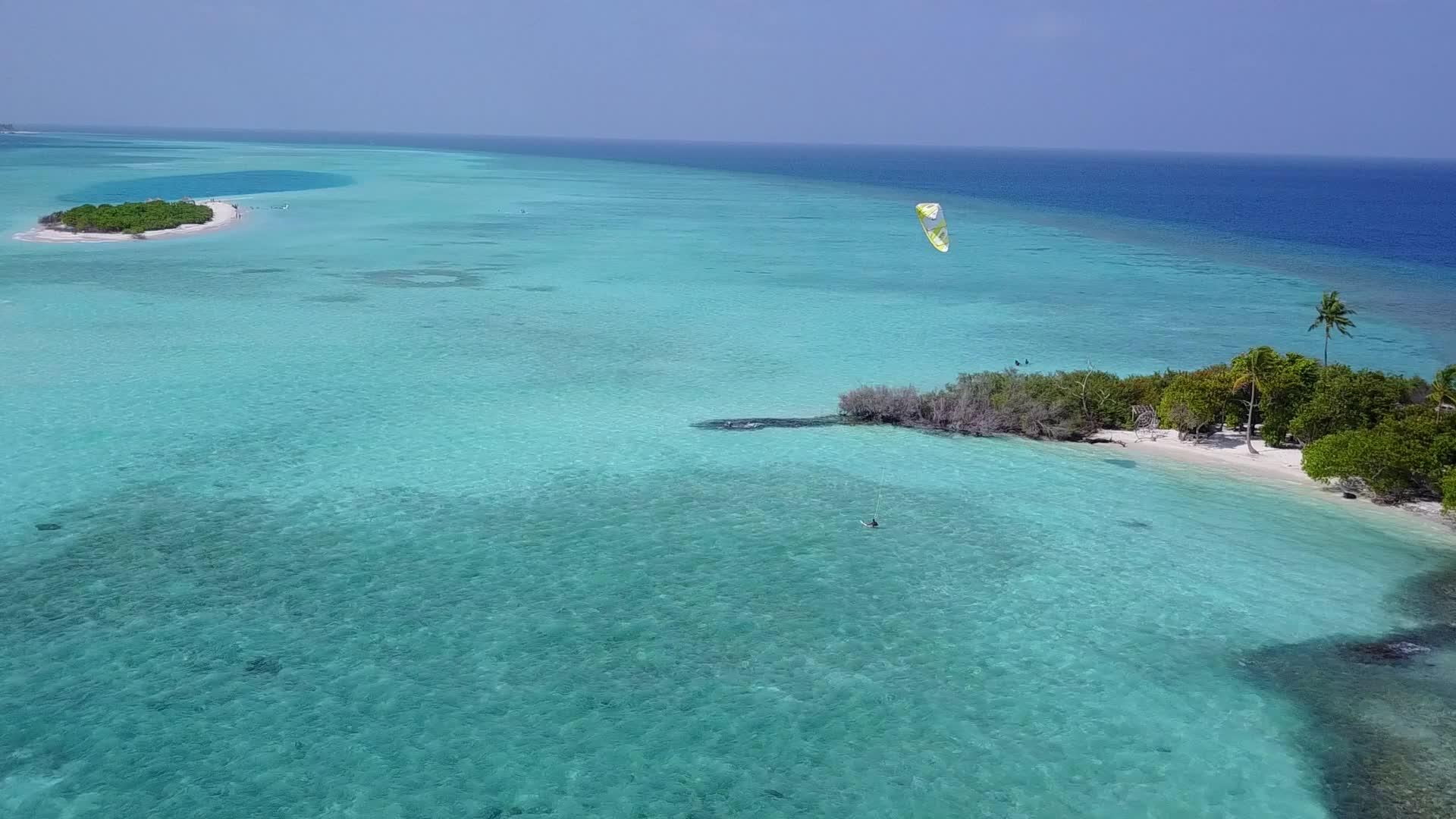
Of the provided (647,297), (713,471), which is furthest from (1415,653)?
(647,297)

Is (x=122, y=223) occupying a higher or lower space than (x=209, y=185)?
lower

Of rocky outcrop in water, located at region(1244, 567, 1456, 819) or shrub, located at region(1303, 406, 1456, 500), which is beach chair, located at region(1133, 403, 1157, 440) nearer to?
shrub, located at region(1303, 406, 1456, 500)

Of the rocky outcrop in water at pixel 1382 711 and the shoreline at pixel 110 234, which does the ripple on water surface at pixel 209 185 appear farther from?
the rocky outcrop in water at pixel 1382 711

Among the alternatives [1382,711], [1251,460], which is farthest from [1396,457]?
[1382,711]

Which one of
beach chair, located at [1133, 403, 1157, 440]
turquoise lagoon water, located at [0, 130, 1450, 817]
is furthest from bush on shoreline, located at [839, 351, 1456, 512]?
turquoise lagoon water, located at [0, 130, 1450, 817]

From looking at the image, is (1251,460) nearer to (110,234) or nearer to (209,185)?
(110,234)

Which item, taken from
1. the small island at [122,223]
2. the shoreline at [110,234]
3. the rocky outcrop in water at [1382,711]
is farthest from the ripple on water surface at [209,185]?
the rocky outcrop in water at [1382,711]
